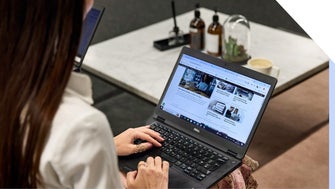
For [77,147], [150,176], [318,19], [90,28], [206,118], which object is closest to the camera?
[77,147]

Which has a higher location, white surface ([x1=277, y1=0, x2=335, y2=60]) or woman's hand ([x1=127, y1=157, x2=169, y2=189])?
white surface ([x1=277, y1=0, x2=335, y2=60])

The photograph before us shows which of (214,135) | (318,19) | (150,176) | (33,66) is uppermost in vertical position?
(318,19)

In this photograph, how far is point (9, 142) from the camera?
93 cm

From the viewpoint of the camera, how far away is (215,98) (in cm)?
158

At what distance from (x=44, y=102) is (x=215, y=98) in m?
0.74

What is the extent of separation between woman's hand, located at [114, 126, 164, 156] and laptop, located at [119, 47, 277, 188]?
2 centimetres

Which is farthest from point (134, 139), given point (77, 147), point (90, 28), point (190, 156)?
point (90, 28)

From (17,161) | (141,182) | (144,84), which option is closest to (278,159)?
(144,84)

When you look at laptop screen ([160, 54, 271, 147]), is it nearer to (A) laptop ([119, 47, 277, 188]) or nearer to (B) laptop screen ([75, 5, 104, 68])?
(A) laptop ([119, 47, 277, 188])

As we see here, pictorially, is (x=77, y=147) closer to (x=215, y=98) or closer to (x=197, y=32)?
(x=215, y=98)

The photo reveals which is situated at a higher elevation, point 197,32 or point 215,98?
point 197,32

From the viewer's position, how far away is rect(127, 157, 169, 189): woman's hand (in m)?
1.30

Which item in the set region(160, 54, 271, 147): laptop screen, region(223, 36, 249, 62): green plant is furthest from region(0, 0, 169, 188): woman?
region(223, 36, 249, 62): green plant

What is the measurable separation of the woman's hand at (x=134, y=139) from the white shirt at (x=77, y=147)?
0.47m
